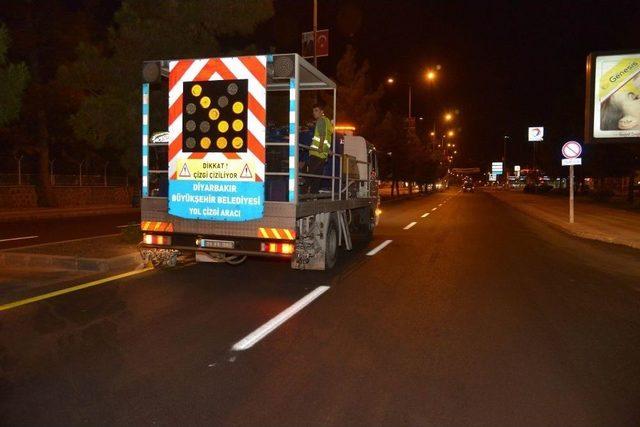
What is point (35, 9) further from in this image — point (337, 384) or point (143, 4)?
point (337, 384)

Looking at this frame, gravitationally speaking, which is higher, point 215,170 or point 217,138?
point 217,138

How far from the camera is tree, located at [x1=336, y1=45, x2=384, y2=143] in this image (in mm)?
39250

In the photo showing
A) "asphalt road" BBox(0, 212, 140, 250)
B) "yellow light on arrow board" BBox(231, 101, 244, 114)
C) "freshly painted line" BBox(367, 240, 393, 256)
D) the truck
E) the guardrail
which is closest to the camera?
the truck

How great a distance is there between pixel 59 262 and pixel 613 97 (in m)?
17.8

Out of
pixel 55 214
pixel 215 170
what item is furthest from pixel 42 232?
pixel 215 170

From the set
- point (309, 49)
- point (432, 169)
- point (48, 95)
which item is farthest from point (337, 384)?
point (432, 169)

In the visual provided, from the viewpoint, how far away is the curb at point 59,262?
9.45 metres

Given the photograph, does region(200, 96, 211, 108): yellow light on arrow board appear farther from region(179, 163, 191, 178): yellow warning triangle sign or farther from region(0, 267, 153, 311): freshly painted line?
region(0, 267, 153, 311): freshly painted line

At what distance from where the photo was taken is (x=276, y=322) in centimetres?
642

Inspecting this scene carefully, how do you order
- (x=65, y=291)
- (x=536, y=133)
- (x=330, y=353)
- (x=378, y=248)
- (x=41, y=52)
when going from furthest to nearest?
(x=536, y=133) < (x=41, y=52) < (x=378, y=248) < (x=65, y=291) < (x=330, y=353)

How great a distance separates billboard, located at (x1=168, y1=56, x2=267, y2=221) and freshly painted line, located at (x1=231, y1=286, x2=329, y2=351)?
1340mm

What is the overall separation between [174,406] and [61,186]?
96.7 ft

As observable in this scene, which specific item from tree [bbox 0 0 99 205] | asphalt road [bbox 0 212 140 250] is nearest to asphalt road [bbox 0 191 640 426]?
asphalt road [bbox 0 212 140 250]

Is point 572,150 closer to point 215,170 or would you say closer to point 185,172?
point 215,170
